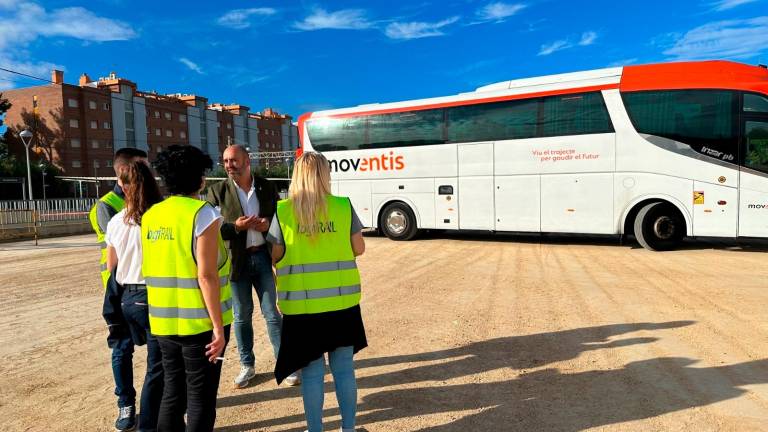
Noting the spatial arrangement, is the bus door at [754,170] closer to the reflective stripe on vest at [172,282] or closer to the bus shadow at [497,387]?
the bus shadow at [497,387]

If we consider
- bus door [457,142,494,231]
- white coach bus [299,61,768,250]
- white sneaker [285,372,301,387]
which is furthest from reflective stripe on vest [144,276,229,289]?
Answer: bus door [457,142,494,231]

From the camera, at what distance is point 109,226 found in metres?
2.94

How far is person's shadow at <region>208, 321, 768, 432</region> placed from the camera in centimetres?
318

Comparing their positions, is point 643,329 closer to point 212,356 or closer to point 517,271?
point 517,271

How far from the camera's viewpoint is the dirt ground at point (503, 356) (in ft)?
10.6

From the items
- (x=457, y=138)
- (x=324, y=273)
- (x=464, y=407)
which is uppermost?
(x=457, y=138)

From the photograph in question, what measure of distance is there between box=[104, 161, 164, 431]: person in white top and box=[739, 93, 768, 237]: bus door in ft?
34.6

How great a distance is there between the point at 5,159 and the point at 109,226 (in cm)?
6441

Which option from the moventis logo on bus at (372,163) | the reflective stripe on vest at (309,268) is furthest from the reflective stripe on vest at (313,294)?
the moventis logo on bus at (372,163)

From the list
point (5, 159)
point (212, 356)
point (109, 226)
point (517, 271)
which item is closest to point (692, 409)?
point (212, 356)

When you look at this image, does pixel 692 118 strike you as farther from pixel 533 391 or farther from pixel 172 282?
pixel 172 282

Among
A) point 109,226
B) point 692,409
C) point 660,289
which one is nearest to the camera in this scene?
point 109,226

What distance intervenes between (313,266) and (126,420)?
1.74 m

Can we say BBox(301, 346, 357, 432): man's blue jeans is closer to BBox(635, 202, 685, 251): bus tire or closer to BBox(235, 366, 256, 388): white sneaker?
BBox(235, 366, 256, 388): white sneaker
